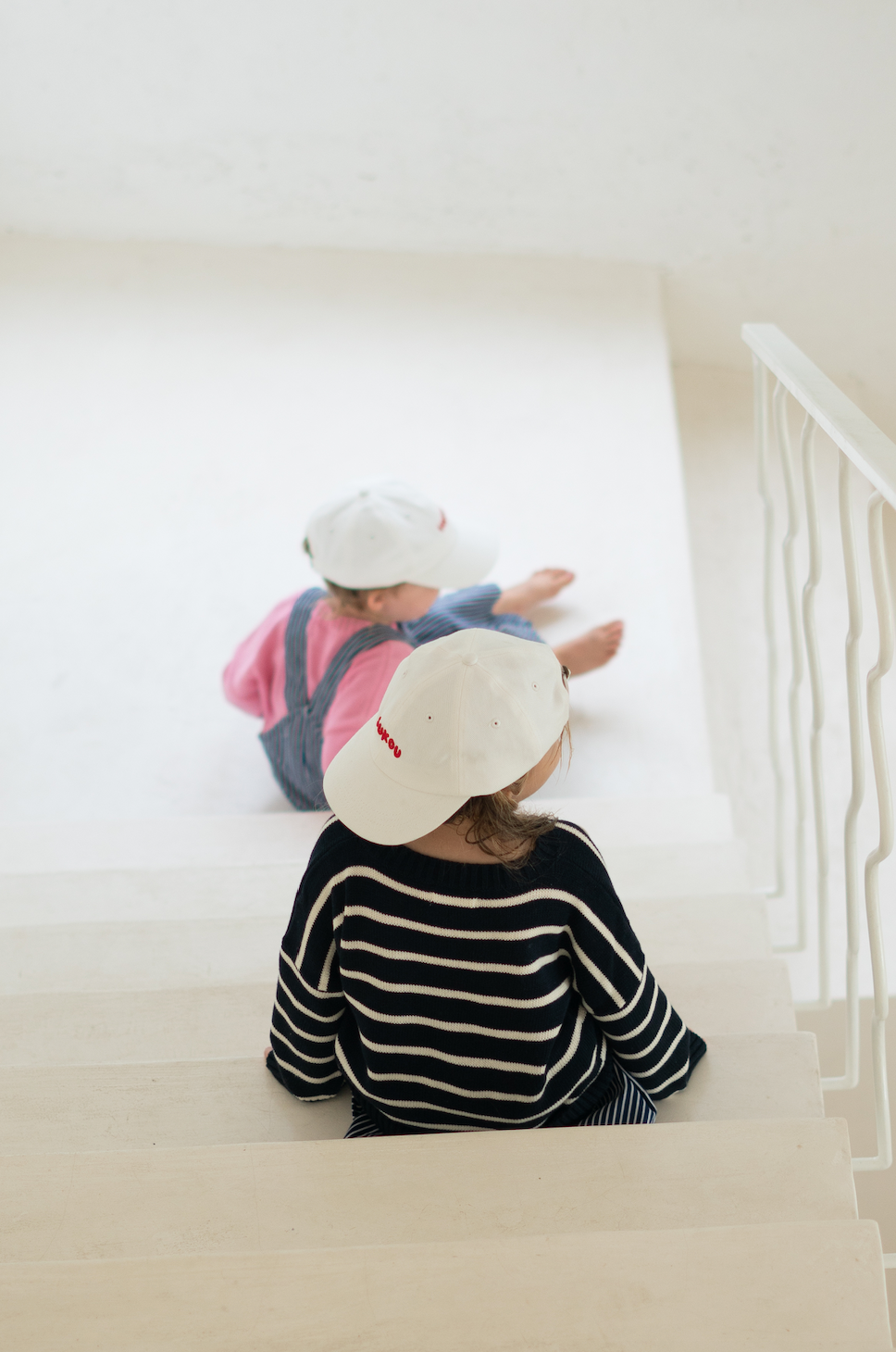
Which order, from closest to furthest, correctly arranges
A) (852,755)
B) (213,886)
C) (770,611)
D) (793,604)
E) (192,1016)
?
(852,755) → (192,1016) → (793,604) → (213,886) → (770,611)

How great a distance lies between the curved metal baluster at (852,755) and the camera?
1.22 metres

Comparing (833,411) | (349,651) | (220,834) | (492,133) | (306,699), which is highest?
(492,133)

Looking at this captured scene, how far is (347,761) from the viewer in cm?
95

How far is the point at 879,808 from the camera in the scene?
1.20m

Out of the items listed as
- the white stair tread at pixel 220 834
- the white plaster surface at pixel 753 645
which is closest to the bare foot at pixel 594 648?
the white stair tread at pixel 220 834

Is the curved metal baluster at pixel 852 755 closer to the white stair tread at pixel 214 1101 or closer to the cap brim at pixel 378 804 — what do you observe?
the white stair tread at pixel 214 1101

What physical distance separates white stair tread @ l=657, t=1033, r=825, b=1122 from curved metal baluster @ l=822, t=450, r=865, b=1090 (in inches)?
5.2

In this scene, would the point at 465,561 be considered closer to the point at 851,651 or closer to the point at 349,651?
the point at 349,651

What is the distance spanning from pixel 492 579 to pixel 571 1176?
6.41 ft

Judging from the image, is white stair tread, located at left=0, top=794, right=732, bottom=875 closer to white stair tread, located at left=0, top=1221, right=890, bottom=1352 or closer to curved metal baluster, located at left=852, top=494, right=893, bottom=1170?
curved metal baluster, located at left=852, top=494, right=893, bottom=1170

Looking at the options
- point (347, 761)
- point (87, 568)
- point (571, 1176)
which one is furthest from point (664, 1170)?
point (87, 568)

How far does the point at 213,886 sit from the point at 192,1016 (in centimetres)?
41

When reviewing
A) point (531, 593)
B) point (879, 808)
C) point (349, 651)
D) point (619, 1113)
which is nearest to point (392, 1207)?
point (619, 1113)

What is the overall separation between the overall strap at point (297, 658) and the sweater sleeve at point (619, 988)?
1.13 m
